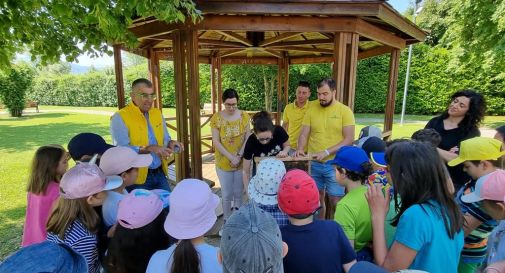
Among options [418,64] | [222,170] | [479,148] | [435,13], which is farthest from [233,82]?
[435,13]

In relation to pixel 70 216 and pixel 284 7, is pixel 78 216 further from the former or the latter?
pixel 284 7

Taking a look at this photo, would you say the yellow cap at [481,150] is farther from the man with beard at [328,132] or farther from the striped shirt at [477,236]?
the man with beard at [328,132]

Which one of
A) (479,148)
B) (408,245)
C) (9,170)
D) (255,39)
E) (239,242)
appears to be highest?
(255,39)

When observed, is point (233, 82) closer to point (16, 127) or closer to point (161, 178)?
point (16, 127)

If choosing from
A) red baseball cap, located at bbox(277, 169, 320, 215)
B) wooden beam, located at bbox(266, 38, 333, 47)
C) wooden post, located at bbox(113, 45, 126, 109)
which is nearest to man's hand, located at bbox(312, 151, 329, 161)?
red baseball cap, located at bbox(277, 169, 320, 215)

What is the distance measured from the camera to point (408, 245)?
1.49 meters

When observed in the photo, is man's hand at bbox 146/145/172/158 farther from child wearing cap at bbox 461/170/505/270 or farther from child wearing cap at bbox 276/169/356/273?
child wearing cap at bbox 461/170/505/270

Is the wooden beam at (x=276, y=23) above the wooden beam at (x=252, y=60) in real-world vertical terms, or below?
below

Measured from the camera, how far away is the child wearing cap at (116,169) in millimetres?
1956

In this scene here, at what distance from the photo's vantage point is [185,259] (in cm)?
140

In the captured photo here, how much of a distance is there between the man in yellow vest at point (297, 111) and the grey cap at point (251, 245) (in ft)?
11.3

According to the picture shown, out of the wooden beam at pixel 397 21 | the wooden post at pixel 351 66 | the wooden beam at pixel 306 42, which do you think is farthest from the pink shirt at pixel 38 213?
the wooden beam at pixel 306 42

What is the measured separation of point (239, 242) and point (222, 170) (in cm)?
261

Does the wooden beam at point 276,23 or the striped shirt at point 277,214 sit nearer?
the striped shirt at point 277,214
